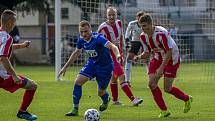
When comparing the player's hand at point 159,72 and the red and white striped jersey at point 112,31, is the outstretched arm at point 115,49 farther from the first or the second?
the red and white striped jersey at point 112,31

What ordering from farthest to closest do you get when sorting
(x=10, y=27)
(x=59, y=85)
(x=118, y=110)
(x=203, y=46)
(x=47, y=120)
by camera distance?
(x=203, y=46) → (x=59, y=85) → (x=118, y=110) → (x=47, y=120) → (x=10, y=27)

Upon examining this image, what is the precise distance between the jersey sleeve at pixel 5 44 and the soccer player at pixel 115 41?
400 centimetres

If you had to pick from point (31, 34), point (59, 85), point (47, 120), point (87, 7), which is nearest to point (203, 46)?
point (87, 7)

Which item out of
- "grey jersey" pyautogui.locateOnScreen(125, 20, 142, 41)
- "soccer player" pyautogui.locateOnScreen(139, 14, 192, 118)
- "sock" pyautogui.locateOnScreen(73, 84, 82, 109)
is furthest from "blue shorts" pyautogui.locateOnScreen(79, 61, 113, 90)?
"grey jersey" pyautogui.locateOnScreen(125, 20, 142, 41)

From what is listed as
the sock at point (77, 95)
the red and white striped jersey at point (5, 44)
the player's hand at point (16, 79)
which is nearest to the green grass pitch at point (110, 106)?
the sock at point (77, 95)

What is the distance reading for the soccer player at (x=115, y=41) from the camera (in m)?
13.8

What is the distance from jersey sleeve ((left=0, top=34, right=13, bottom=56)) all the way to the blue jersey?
2.10 m

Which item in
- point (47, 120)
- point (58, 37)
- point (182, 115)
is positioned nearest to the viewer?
point (47, 120)

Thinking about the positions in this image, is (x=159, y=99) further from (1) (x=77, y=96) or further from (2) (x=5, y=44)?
(2) (x=5, y=44)

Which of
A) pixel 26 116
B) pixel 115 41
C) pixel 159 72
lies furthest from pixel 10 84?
pixel 115 41

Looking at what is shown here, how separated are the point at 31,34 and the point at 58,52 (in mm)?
35294

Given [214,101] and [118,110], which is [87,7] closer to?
[214,101]

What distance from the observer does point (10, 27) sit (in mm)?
10352

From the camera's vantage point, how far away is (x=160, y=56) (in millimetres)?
11820
